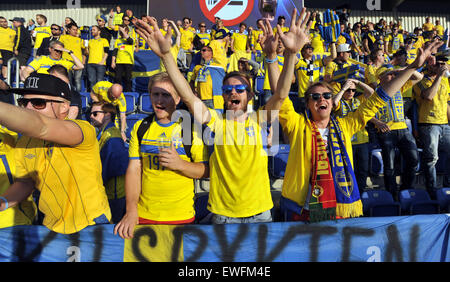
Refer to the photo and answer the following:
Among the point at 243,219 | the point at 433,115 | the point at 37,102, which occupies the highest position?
the point at 433,115

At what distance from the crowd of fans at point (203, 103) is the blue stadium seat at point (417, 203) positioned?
0.64 meters

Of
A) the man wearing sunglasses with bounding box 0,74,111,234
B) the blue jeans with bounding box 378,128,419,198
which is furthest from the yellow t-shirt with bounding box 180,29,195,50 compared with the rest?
the man wearing sunglasses with bounding box 0,74,111,234

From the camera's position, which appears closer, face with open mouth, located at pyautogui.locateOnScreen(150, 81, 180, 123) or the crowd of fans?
the crowd of fans

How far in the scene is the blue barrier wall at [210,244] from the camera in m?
2.35

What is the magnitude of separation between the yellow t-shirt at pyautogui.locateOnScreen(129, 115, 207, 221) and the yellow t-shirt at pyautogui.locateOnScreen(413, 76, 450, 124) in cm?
458

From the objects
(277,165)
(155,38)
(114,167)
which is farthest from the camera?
(277,165)

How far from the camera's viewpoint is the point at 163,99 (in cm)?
260

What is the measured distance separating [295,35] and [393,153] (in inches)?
141

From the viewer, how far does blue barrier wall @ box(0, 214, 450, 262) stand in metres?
2.35

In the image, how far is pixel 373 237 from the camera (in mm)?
2408

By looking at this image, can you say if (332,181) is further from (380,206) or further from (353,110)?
(353,110)

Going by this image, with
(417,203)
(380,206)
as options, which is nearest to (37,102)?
(380,206)

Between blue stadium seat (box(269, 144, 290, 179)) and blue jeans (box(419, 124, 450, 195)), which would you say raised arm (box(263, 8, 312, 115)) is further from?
blue jeans (box(419, 124, 450, 195))
